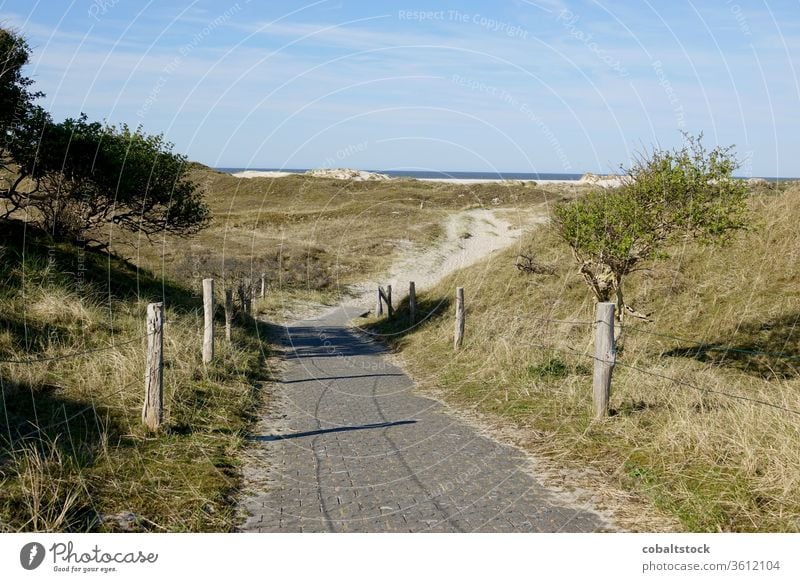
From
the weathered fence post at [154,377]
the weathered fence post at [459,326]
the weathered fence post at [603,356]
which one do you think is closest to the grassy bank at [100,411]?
the weathered fence post at [154,377]

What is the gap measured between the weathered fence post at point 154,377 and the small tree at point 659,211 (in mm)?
9480

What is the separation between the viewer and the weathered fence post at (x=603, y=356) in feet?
32.6

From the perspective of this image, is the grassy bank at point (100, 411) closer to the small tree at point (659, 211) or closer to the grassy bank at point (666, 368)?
the grassy bank at point (666, 368)

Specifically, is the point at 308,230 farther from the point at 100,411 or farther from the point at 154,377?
the point at 154,377

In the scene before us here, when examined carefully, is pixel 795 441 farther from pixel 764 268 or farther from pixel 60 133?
pixel 60 133

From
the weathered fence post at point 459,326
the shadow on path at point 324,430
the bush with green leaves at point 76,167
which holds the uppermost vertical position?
the bush with green leaves at point 76,167

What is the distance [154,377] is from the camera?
31.0 feet

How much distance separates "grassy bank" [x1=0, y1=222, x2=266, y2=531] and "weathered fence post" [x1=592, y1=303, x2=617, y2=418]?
490 cm

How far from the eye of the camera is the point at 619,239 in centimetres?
1562

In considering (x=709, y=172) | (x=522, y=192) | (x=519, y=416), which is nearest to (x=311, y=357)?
(x=519, y=416)

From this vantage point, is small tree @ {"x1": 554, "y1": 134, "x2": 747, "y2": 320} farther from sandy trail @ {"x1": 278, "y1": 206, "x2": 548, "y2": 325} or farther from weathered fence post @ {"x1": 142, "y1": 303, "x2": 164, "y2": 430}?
sandy trail @ {"x1": 278, "y1": 206, "x2": 548, "y2": 325}

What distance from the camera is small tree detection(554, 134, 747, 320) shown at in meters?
15.0

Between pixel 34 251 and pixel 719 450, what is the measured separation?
16.8 m

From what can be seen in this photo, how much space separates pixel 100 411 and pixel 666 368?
31.0 feet
